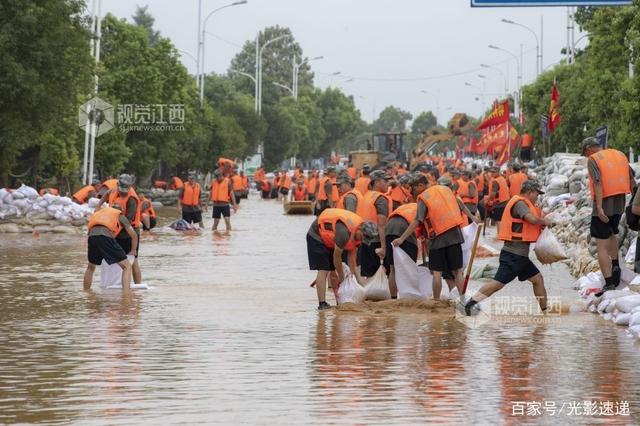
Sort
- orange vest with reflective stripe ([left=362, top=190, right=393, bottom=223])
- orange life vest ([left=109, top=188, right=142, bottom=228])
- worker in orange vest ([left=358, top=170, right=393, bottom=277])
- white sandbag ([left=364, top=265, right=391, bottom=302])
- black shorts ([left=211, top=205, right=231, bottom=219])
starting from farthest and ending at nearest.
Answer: black shorts ([left=211, top=205, right=231, bottom=219]) → orange life vest ([left=109, top=188, right=142, bottom=228]) → orange vest with reflective stripe ([left=362, top=190, right=393, bottom=223]) → worker in orange vest ([left=358, top=170, right=393, bottom=277]) → white sandbag ([left=364, top=265, right=391, bottom=302])

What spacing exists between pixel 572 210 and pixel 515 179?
1.89 meters

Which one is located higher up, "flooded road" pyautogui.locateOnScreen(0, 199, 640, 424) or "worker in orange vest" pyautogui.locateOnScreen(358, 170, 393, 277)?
"worker in orange vest" pyautogui.locateOnScreen(358, 170, 393, 277)

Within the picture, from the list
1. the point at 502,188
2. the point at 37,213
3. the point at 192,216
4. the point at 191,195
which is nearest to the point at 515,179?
the point at 502,188

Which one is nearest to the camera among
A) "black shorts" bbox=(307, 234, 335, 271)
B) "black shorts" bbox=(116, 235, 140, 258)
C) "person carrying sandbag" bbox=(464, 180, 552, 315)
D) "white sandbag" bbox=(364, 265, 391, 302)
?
"person carrying sandbag" bbox=(464, 180, 552, 315)

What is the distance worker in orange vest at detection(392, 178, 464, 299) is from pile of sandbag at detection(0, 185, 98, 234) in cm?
1931

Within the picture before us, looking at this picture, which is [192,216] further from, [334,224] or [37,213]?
[334,224]

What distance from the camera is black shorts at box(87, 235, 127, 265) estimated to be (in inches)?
708

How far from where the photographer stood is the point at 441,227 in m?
15.7

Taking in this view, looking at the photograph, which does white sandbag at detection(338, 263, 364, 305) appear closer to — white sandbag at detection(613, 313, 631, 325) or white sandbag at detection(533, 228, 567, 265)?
white sandbag at detection(533, 228, 567, 265)

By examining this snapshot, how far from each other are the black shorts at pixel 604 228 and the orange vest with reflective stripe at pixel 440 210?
1417mm

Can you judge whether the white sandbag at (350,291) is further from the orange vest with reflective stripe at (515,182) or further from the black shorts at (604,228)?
the orange vest with reflective stripe at (515,182)

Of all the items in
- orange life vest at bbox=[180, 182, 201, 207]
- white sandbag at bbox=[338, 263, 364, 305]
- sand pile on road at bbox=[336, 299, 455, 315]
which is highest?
orange life vest at bbox=[180, 182, 201, 207]

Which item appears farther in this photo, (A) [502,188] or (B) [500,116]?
(B) [500,116]

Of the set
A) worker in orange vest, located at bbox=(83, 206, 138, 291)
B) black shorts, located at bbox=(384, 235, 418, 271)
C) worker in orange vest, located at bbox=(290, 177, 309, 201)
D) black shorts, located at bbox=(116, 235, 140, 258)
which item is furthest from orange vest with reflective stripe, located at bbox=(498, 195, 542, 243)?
worker in orange vest, located at bbox=(290, 177, 309, 201)
